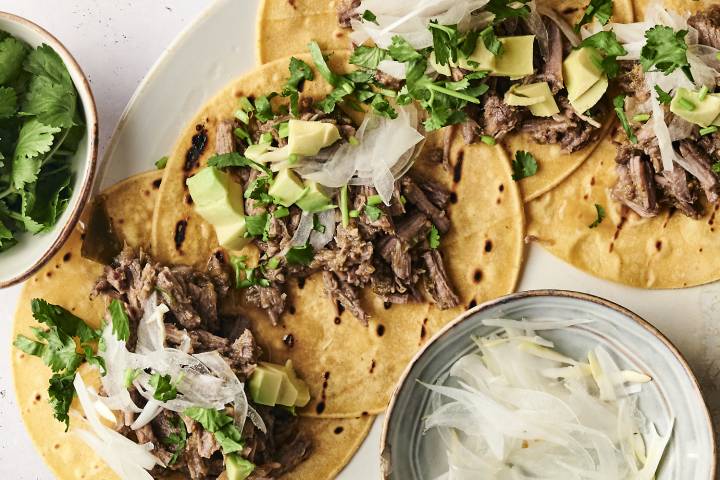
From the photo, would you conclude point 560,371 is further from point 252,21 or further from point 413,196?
point 252,21

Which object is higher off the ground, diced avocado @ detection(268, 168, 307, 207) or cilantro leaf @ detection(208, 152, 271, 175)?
cilantro leaf @ detection(208, 152, 271, 175)

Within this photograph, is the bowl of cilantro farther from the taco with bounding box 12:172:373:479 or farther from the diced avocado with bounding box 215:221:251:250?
the diced avocado with bounding box 215:221:251:250

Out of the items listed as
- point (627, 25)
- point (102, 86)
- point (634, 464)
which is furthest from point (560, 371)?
point (102, 86)

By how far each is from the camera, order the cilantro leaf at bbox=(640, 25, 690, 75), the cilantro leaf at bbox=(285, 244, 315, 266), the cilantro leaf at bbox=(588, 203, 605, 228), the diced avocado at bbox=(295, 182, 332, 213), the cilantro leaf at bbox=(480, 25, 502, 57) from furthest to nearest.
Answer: the cilantro leaf at bbox=(588, 203, 605, 228), the cilantro leaf at bbox=(285, 244, 315, 266), the diced avocado at bbox=(295, 182, 332, 213), the cilantro leaf at bbox=(480, 25, 502, 57), the cilantro leaf at bbox=(640, 25, 690, 75)

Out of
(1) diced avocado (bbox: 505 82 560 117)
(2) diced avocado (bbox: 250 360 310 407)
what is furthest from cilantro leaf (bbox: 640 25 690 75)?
(2) diced avocado (bbox: 250 360 310 407)

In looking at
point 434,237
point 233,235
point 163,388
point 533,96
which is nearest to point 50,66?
point 233,235

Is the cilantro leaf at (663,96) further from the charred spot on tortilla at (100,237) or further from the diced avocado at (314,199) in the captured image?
the charred spot on tortilla at (100,237)

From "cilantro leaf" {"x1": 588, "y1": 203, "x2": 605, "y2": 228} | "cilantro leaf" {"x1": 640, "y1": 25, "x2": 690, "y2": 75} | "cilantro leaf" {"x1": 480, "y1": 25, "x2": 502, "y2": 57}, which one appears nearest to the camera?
"cilantro leaf" {"x1": 640, "y1": 25, "x2": 690, "y2": 75}
